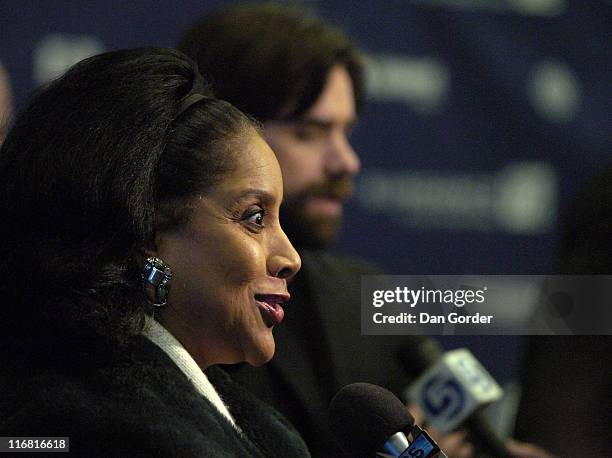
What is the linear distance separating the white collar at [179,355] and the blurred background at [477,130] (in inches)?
58.5

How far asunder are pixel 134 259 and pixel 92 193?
11cm

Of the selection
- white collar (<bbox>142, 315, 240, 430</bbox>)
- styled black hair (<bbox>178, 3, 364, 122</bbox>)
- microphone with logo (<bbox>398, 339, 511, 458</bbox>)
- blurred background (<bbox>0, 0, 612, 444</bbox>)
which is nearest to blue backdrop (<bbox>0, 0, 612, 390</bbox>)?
blurred background (<bbox>0, 0, 612, 444</bbox>)

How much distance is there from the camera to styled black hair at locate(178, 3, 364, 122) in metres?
2.46

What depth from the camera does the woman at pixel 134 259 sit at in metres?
1.47

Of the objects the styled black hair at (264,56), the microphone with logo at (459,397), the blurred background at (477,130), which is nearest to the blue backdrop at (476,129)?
the blurred background at (477,130)

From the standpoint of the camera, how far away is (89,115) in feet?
5.11

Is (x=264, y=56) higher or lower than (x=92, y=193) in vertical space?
lower

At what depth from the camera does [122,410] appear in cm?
145

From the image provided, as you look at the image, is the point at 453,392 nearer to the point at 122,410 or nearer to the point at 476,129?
the point at 122,410

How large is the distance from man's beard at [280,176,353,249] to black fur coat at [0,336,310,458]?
914mm

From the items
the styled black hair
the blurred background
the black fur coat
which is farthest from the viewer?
the blurred background

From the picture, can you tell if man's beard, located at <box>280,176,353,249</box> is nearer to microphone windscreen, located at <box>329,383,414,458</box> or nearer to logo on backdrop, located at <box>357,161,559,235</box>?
logo on backdrop, located at <box>357,161,559,235</box>

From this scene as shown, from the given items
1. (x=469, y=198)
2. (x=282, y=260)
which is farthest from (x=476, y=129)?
(x=282, y=260)

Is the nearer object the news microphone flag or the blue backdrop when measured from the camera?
the news microphone flag
